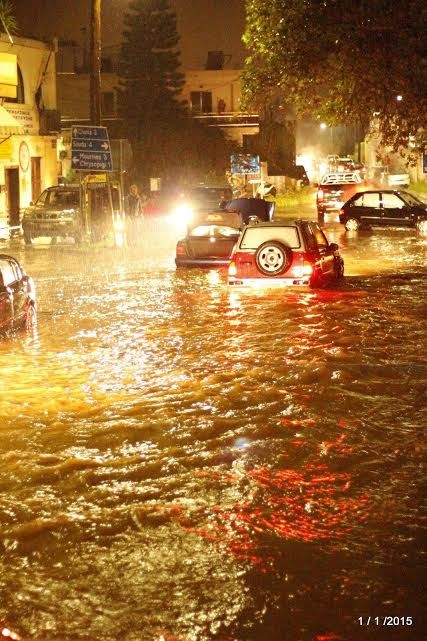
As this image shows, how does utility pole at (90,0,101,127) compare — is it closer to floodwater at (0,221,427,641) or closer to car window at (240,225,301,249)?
car window at (240,225,301,249)

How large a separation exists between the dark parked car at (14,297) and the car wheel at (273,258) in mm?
3856

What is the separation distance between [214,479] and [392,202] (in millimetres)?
27893

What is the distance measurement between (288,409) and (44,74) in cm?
3521

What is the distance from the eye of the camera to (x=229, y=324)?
50.9ft

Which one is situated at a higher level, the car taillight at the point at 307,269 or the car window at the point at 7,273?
the car window at the point at 7,273

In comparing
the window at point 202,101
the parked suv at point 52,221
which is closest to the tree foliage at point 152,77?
the window at point 202,101

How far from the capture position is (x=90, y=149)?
27656 mm

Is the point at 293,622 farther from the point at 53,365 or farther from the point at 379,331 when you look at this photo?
the point at 379,331

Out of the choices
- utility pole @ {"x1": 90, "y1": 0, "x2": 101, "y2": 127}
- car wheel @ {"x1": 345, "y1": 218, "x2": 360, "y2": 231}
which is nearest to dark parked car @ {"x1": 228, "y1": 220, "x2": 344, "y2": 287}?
utility pole @ {"x1": 90, "y1": 0, "x2": 101, "y2": 127}

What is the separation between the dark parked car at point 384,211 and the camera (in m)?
33.7

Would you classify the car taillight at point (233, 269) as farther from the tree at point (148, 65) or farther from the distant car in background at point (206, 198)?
the tree at point (148, 65)

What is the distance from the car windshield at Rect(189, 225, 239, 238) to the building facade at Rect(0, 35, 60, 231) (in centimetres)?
1540

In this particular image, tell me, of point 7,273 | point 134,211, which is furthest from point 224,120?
point 7,273

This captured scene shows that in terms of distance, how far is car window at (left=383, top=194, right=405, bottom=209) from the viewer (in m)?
34.0
